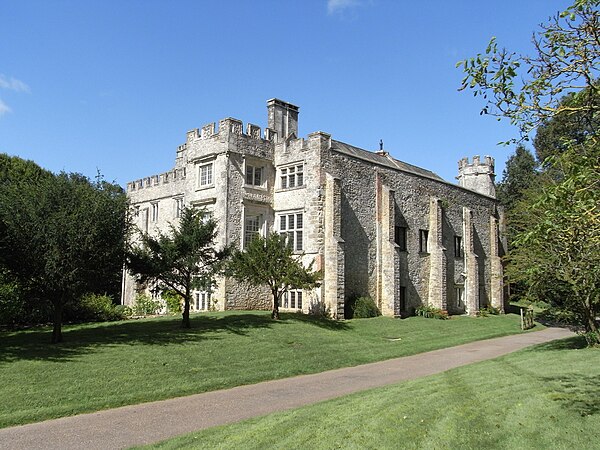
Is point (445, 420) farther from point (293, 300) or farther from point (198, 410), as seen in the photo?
point (293, 300)

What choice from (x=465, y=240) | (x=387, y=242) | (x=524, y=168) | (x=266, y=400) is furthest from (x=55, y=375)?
(x=524, y=168)

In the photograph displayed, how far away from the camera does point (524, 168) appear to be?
53.9 metres

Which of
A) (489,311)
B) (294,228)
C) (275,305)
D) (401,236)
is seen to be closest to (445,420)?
(275,305)

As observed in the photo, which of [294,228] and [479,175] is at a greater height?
[479,175]

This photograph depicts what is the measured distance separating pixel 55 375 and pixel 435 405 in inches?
346

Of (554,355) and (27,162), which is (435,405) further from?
(27,162)

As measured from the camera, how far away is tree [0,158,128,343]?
15594mm

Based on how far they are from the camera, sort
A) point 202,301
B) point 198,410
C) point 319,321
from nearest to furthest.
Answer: point 198,410 → point 319,321 → point 202,301

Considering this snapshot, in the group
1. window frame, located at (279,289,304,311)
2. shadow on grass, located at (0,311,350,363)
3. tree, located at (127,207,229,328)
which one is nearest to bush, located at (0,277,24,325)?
shadow on grass, located at (0,311,350,363)

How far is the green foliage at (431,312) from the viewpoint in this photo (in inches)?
1182

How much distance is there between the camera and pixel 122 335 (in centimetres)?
1759

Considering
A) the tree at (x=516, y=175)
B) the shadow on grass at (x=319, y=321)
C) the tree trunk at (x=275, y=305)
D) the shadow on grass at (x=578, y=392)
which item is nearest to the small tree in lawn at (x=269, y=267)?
the tree trunk at (x=275, y=305)

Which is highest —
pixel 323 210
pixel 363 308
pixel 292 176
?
pixel 292 176

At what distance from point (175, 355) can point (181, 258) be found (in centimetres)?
549
